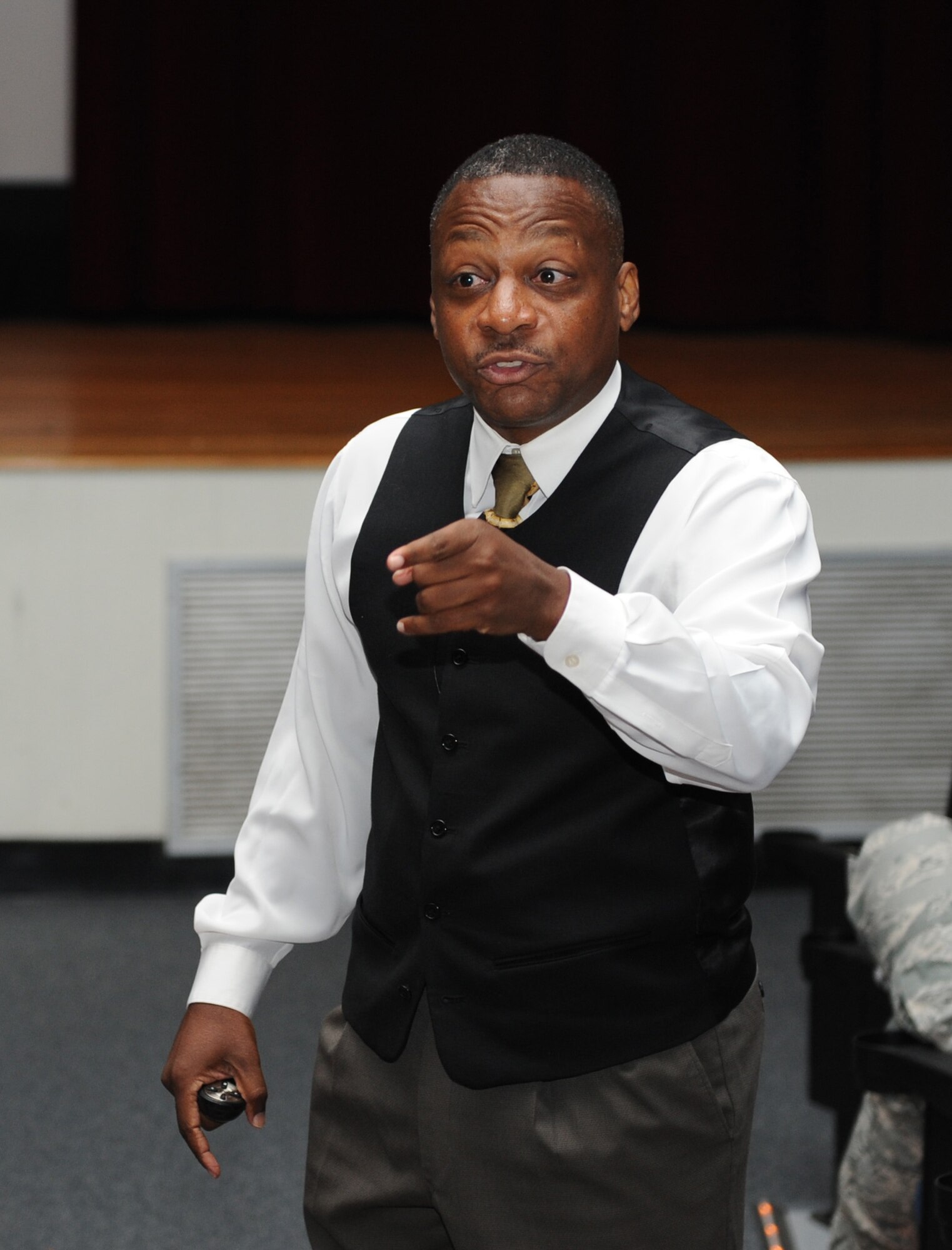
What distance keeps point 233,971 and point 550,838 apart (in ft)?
0.87

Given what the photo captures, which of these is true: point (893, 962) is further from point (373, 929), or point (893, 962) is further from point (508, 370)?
point (508, 370)

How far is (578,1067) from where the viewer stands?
98cm

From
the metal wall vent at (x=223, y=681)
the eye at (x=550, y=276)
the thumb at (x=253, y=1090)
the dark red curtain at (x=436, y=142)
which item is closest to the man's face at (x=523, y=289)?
the eye at (x=550, y=276)

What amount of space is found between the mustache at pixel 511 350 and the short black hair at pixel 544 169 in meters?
0.08

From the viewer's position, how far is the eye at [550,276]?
0.92m

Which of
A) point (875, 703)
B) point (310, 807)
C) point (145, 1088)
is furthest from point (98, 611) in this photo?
point (310, 807)

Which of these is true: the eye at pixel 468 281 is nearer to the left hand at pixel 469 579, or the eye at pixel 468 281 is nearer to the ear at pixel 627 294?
the ear at pixel 627 294

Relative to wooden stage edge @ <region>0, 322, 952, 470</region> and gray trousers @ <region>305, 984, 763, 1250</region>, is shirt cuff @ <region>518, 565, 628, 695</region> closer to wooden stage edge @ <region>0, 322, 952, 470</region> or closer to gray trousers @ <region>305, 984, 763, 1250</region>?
gray trousers @ <region>305, 984, 763, 1250</region>

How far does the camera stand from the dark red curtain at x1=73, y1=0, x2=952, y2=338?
5.86m

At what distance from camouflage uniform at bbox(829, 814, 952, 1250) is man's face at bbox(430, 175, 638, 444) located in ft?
2.61

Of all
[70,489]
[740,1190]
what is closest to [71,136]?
[70,489]

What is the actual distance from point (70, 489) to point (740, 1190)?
2.10 m

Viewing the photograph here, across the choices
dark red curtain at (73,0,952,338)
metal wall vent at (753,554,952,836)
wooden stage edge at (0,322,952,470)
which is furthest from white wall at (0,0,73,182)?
metal wall vent at (753,554,952,836)

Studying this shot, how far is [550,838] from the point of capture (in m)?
0.96
